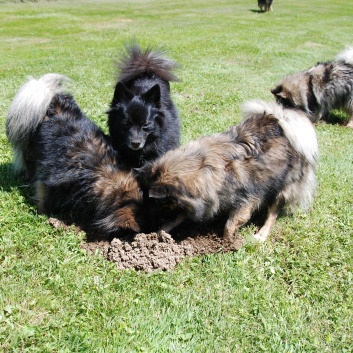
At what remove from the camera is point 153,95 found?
15.4 feet

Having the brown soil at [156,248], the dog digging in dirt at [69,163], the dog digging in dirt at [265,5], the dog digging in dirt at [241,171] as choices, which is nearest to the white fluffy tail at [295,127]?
the dog digging in dirt at [241,171]

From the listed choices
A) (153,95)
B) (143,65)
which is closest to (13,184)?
(153,95)

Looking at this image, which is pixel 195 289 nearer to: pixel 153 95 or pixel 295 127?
pixel 295 127

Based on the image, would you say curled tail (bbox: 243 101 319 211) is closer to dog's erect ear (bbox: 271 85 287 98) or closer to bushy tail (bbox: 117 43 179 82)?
bushy tail (bbox: 117 43 179 82)

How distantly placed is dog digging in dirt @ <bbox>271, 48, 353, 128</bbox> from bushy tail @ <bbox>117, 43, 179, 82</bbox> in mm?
2699

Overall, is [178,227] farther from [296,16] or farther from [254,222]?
[296,16]

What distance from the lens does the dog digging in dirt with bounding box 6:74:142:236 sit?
3684 millimetres

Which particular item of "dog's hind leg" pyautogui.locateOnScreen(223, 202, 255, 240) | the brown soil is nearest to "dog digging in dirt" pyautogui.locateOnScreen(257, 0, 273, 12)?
"dog's hind leg" pyautogui.locateOnScreen(223, 202, 255, 240)

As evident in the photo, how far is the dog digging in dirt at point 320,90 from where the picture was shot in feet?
24.1

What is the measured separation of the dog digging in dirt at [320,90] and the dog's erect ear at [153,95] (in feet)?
11.5

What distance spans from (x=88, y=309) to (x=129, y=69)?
3863mm

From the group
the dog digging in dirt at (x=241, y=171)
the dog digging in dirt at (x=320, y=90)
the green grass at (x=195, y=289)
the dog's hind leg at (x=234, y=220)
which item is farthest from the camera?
the dog digging in dirt at (x=320, y=90)

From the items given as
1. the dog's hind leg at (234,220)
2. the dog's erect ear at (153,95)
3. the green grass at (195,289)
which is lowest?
the green grass at (195,289)

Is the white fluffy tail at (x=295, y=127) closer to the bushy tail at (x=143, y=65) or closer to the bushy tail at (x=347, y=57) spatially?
the bushy tail at (x=143, y=65)
